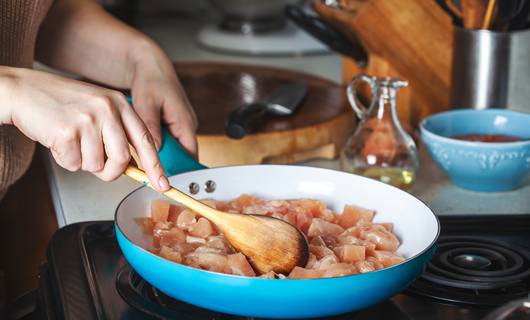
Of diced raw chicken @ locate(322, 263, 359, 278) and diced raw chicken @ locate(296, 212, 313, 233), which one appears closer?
diced raw chicken @ locate(322, 263, 359, 278)

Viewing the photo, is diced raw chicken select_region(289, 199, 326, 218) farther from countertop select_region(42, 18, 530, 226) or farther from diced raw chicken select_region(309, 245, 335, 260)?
countertop select_region(42, 18, 530, 226)

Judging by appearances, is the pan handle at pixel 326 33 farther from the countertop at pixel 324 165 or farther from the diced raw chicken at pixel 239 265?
the diced raw chicken at pixel 239 265

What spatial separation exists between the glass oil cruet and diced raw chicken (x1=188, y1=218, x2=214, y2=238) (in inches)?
13.9

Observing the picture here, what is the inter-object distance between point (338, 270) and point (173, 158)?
1.11 feet

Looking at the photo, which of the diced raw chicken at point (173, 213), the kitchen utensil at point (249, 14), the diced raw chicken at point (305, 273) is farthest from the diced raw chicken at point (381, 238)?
the kitchen utensil at point (249, 14)

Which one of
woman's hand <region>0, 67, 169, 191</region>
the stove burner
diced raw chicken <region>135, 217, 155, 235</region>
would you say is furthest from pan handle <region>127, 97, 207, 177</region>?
the stove burner

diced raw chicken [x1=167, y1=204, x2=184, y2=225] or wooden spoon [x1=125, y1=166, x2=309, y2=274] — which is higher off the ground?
wooden spoon [x1=125, y1=166, x2=309, y2=274]

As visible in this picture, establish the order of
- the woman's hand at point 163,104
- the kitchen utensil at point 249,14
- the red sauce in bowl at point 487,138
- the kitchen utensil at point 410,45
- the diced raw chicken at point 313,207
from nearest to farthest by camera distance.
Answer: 1. the diced raw chicken at point 313,207
2. the woman's hand at point 163,104
3. the red sauce in bowl at point 487,138
4. the kitchen utensil at point 410,45
5. the kitchen utensil at point 249,14

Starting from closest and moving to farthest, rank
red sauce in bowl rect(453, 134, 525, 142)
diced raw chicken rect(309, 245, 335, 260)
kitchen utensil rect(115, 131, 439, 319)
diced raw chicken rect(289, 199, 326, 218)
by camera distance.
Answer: kitchen utensil rect(115, 131, 439, 319), diced raw chicken rect(309, 245, 335, 260), diced raw chicken rect(289, 199, 326, 218), red sauce in bowl rect(453, 134, 525, 142)

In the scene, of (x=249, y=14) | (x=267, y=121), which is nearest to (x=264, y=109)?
(x=267, y=121)

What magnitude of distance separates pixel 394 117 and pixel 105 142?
1.70 ft

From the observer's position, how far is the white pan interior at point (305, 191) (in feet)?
3.01

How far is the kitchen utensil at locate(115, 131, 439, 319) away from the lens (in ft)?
2.42

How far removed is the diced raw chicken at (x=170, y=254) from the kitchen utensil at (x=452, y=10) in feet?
2.16
